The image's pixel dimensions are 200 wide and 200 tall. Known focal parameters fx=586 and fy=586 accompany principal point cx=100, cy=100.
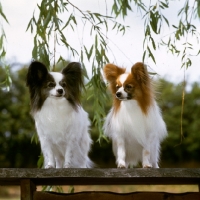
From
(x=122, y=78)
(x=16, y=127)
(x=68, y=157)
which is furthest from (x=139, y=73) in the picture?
(x=16, y=127)

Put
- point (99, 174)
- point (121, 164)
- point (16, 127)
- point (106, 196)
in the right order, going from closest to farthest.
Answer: point (99, 174), point (106, 196), point (121, 164), point (16, 127)

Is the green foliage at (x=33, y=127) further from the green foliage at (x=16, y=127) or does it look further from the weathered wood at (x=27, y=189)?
the weathered wood at (x=27, y=189)

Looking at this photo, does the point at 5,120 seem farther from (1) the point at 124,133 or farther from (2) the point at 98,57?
(1) the point at 124,133

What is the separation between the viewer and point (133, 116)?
118 inches

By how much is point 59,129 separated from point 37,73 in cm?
31

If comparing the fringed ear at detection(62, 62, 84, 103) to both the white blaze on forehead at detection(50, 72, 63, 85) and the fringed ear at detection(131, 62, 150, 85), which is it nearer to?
the white blaze on forehead at detection(50, 72, 63, 85)

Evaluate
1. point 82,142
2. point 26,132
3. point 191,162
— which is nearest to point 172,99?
point 191,162

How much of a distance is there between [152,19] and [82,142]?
1156 millimetres

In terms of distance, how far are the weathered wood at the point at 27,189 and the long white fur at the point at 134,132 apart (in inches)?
18.0

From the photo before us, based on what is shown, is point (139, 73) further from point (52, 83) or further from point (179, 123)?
point (179, 123)

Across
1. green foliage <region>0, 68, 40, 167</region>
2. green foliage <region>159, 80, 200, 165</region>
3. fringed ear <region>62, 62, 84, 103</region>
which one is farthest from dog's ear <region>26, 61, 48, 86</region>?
green foliage <region>159, 80, 200, 165</region>

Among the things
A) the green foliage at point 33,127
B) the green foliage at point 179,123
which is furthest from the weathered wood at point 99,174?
the green foliage at point 179,123

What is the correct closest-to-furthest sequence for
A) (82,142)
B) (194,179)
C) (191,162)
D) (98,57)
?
1. (194,179)
2. (82,142)
3. (98,57)
4. (191,162)

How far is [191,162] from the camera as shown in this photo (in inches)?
438
